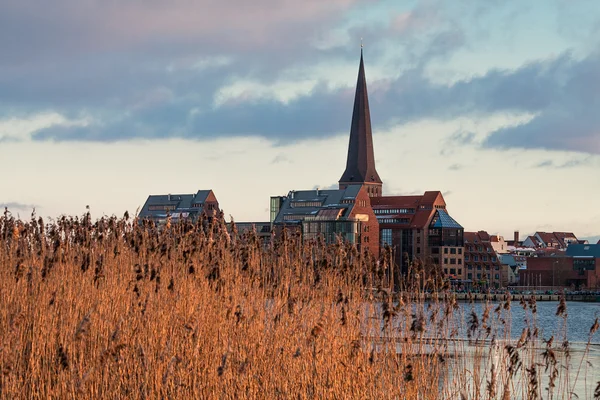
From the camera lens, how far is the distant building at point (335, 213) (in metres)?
115

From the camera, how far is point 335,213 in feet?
383

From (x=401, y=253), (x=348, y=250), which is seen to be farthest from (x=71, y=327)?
(x=401, y=253)

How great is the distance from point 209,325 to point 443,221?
377 feet

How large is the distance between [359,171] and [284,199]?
31890 mm

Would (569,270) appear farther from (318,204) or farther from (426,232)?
(318,204)

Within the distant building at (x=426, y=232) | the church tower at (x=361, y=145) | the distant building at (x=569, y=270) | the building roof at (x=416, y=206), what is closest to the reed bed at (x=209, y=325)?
the distant building at (x=426, y=232)

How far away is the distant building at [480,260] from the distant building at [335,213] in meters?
16.4

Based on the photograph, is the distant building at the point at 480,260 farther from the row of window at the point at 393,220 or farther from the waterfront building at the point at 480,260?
the row of window at the point at 393,220

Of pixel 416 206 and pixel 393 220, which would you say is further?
pixel 416 206

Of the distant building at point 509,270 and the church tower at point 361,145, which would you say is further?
the church tower at point 361,145

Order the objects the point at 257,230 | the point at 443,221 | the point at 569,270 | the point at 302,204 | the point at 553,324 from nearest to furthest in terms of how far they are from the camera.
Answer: the point at 257,230 < the point at 553,324 < the point at 302,204 < the point at 443,221 < the point at 569,270

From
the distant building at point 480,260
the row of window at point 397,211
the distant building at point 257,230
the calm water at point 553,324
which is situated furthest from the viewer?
the distant building at point 480,260

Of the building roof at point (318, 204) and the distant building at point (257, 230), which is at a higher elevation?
the building roof at point (318, 204)

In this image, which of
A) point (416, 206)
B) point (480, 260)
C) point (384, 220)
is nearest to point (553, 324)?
point (416, 206)
